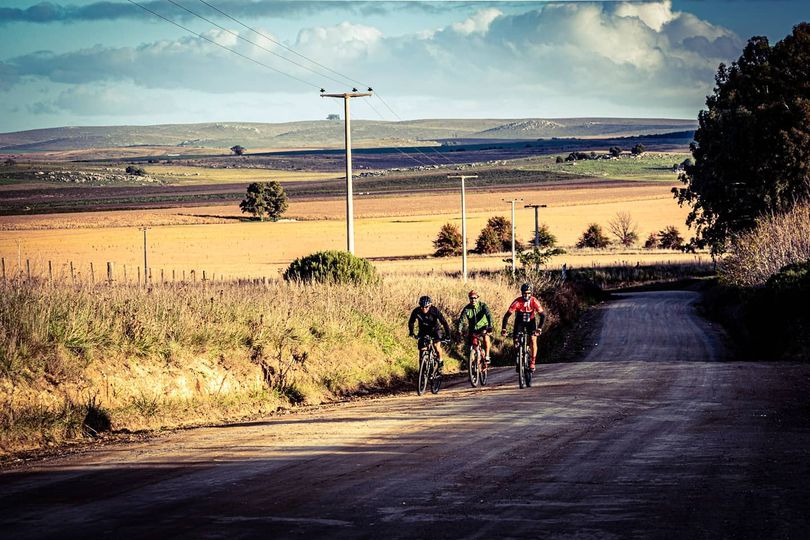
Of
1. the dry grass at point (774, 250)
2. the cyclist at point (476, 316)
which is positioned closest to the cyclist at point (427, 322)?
the cyclist at point (476, 316)

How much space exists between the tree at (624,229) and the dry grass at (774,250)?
66.8 m

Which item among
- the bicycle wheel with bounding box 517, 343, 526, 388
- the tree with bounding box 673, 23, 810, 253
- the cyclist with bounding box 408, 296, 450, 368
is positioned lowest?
the bicycle wheel with bounding box 517, 343, 526, 388

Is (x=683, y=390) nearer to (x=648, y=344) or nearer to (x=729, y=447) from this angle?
(x=729, y=447)

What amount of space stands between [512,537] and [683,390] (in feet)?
43.9

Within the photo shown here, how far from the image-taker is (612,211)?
140 m

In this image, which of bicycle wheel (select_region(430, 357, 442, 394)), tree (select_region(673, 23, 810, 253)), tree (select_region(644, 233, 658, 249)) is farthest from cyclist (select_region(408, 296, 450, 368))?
tree (select_region(644, 233, 658, 249))

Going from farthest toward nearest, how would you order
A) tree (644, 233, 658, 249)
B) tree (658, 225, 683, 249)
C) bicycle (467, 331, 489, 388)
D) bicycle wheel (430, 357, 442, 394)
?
tree (644, 233, 658, 249)
tree (658, 225, 683, 249)
bicycle (467, 331, 489, 388)
bicycle wheel (430, 357, 442, 394)

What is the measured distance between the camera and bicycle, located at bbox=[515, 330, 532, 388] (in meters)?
22.1

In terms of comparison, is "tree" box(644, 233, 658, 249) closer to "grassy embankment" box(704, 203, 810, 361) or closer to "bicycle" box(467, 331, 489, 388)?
"grassy embankment" box(704, 203, 810, 361)

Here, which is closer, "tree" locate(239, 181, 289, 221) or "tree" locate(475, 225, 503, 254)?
"tree" locate(475, 225, 503, 254)

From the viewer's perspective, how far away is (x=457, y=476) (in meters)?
11.5

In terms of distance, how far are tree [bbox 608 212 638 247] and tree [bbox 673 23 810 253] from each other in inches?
2048

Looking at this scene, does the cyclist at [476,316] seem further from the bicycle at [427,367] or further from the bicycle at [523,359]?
the bicycle at [427,367]

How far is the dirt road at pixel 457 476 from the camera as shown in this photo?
362 inches
